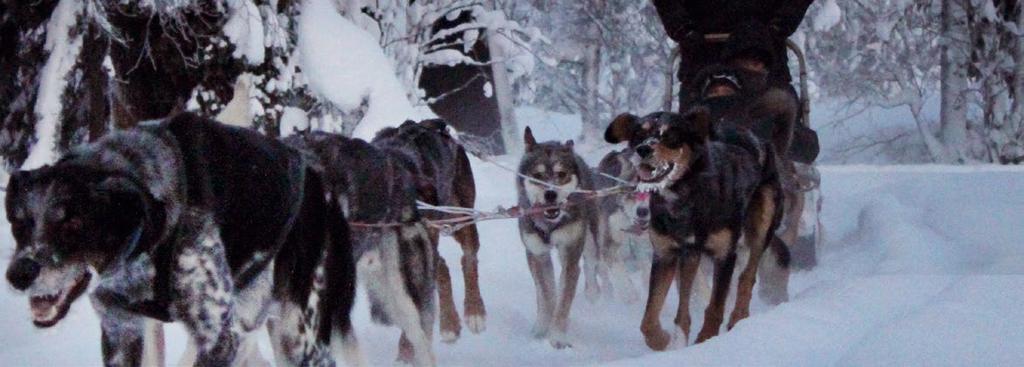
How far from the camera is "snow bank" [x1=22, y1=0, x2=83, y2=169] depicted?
680 centimetres

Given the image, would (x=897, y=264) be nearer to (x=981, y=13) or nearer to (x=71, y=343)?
(x=71, y=343)

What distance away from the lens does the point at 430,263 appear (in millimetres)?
4918

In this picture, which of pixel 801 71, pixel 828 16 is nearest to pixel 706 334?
pixel 801 71

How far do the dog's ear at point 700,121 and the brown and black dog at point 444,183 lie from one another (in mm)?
1174

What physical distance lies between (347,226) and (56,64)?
388 centimetres

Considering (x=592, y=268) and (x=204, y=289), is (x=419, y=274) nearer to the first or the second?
(x=204, y=289)

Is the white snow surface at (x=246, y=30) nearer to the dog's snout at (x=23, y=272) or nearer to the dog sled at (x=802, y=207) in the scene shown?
the dog sled at (x=802, y=207)

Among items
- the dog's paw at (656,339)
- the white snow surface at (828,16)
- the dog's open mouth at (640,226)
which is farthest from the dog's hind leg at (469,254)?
the white snow surface at (828,16)

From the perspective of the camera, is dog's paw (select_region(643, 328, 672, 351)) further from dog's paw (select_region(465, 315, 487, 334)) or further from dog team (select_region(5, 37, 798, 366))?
dog's paw (select_region(465, 315, 487, 334))

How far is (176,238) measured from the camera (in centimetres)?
288

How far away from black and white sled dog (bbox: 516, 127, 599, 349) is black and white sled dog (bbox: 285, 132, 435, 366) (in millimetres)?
1023

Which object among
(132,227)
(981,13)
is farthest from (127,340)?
(981,13)

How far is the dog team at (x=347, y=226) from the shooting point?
2.80 metres

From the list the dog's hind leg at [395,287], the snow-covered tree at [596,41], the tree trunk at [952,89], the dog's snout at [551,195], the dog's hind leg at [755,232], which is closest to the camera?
the dog's hind leg at [395,287]
